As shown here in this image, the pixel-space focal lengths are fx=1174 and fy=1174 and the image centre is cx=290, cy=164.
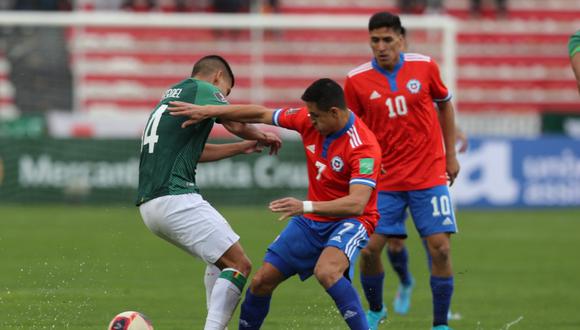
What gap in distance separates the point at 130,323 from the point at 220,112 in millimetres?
1582

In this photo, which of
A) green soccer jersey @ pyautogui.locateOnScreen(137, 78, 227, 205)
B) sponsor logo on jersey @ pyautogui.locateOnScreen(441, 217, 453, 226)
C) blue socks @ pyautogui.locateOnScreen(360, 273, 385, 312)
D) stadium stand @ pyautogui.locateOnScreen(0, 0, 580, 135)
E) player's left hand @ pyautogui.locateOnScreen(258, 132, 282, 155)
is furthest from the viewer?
stadium stand @ pyautogui.locateOnScreen(0, 0, 580, 135)

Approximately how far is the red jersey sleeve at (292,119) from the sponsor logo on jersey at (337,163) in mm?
357

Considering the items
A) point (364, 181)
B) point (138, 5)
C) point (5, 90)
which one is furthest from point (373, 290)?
point (138, 5)

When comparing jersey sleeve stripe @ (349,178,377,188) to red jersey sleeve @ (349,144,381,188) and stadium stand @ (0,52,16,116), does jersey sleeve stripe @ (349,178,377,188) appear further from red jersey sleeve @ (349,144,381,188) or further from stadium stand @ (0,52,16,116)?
stadium stand @ (0,52,16,116)

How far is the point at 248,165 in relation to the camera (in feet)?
72.9

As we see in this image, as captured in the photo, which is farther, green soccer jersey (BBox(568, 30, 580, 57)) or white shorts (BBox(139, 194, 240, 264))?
green soccer jersey (BBox(568, 30, 580, 57))

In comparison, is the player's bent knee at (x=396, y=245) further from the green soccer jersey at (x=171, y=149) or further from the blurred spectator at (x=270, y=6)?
the blurred spectator at (x=270, y=6)

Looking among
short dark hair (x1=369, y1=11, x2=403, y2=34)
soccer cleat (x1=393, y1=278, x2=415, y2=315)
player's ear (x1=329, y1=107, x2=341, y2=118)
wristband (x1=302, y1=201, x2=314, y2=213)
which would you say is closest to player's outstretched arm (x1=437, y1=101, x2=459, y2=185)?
short dark hair (x1=369, y1=11, x2=403, y2=34)

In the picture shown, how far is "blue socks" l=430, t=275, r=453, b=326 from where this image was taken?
9.45 meters

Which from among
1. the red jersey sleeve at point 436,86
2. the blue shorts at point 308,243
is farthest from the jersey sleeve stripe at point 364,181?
the red jersey sleeve at point 436,86

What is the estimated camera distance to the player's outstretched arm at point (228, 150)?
29.4 ft

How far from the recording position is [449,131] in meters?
9.98

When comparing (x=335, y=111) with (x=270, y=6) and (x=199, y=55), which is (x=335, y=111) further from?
(x=270, y=6)

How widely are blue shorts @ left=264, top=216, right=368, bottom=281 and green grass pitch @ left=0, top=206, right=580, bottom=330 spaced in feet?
5.49
